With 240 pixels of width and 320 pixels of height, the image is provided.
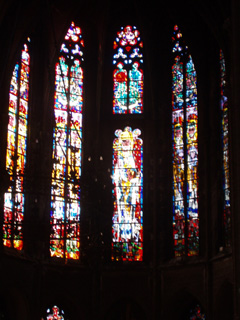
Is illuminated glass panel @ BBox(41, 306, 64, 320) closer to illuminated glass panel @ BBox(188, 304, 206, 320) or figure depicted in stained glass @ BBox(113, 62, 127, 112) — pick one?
illuminated glass panel @ BBox(188, 304, 206, 320)

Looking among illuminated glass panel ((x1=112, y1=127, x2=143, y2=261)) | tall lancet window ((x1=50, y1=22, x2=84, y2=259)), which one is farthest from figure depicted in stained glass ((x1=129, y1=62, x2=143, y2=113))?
tall lancet window ((x1=50, y1=22, x2=84, y2=259))

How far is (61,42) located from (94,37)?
45.2 inches

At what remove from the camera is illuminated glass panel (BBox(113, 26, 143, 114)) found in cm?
2983

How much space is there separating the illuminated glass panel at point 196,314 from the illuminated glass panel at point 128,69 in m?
6.03

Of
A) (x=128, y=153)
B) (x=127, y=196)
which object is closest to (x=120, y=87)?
(x=128, y=153)

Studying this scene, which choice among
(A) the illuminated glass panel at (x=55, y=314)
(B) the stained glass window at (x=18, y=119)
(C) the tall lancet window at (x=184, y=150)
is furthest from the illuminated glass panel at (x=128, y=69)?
(A) the illuminated glass panel at (x=55, y=314)

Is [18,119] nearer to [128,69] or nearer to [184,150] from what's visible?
[128,69]

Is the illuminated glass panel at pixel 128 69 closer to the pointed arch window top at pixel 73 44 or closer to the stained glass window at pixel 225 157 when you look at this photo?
the pointed arch window top at pixel 73 44

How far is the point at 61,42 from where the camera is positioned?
96.4 feet

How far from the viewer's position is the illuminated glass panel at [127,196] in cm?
2839

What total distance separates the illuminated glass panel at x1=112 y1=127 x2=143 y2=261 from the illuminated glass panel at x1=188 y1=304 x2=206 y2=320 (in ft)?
6.71

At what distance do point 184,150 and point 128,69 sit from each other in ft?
10.3

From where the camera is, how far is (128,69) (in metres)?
30.0

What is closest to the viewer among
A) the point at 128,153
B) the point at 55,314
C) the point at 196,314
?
the point at 196,314
